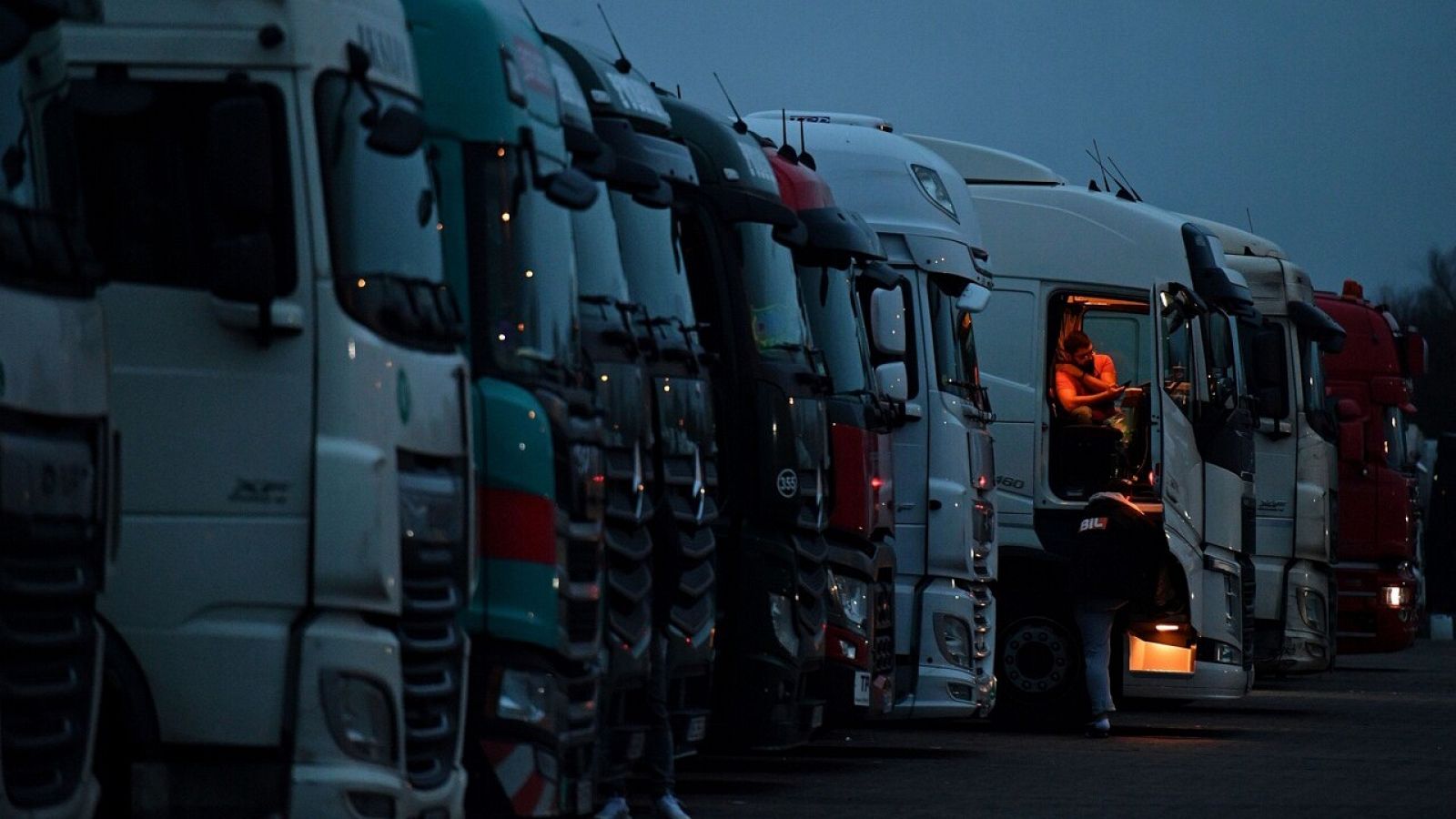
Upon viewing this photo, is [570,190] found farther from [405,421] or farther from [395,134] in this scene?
[405,421]

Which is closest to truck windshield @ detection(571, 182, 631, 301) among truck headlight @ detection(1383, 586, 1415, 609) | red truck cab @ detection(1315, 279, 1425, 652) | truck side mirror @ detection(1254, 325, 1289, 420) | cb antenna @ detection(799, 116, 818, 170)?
cb antenna @ detection(799, 116, 818, 170)

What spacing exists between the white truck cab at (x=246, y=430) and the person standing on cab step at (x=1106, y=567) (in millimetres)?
11329

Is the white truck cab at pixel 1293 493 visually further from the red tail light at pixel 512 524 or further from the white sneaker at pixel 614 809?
the red tail light at pixel 512 524

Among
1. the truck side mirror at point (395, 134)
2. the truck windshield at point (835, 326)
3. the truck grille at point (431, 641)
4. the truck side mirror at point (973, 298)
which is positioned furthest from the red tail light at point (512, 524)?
the truck side mirror at point (973, 298)

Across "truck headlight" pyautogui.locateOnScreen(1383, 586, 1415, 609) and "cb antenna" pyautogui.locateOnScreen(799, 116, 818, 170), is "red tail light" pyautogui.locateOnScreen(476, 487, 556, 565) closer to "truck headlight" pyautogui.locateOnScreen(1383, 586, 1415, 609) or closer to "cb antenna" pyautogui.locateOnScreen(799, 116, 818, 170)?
"cb antenna" pyautogui.locateOnScreen(799, 116, 818, 170)

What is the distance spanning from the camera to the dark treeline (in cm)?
8550

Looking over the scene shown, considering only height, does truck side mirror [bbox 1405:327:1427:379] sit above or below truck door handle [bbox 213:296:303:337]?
above

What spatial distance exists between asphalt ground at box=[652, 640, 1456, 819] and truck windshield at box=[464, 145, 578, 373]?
12.1ft

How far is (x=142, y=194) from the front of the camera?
8.71m

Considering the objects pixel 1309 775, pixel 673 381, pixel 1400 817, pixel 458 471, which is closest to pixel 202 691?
pixel 458 471

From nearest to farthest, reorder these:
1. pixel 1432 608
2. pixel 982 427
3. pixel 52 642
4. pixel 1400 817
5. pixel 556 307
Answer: pixel 52 642
pixel 556 307
pixel 1400 817
pixel 982 427
pixel 1432 608

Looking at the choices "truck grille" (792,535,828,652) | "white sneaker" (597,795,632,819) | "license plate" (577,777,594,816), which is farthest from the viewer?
"truck grille" (792,535,828,652)

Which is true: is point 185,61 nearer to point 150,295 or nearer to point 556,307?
point 150,295

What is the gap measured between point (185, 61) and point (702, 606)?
4.74 metres
